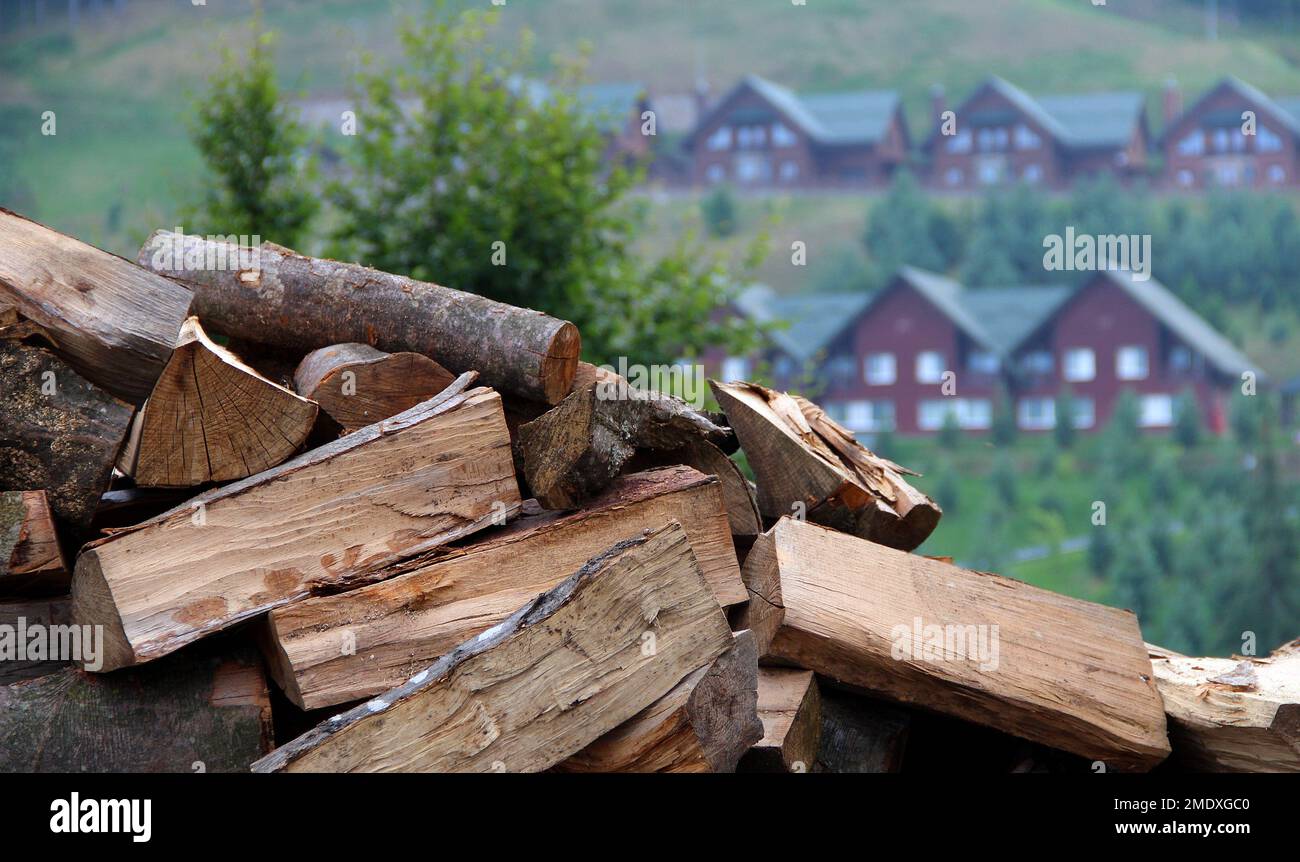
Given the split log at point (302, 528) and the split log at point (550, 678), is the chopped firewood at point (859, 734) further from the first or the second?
the split log at point (302, 528)

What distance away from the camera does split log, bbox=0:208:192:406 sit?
2.66 m

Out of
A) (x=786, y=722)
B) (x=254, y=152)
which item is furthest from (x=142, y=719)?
(x=254, y=152)

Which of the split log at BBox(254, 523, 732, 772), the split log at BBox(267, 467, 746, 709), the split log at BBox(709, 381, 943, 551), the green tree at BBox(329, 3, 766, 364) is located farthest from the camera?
the green tree at BBox(329, 3, 766, 364)

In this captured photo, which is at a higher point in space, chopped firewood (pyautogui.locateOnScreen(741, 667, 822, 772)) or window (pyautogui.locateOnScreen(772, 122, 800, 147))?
window (pyautogui.locateOnScreen(772, 122, 800, 147))

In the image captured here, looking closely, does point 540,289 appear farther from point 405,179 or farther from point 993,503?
point 993,503

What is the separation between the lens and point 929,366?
2459 centimetres

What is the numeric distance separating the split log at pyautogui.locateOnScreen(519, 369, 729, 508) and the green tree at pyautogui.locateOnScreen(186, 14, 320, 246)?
878 cm

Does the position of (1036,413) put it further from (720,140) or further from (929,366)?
(720,140)

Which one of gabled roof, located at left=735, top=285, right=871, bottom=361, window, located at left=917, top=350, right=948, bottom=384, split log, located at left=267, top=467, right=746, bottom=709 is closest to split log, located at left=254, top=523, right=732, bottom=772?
split log, located at left=267, top=467, right=746, bottom=709

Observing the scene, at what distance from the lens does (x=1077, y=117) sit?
28.1 meters

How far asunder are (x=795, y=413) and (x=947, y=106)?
26.6 metres

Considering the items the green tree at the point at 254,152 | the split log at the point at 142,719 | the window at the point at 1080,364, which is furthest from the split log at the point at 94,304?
the window at the point at 1080,364

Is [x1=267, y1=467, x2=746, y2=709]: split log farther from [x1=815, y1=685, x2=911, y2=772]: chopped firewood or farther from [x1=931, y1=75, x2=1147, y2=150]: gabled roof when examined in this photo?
[x1=931, y1=75, x2=1147, y2=150]: gabled roof

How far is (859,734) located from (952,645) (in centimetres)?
36
